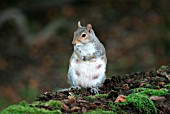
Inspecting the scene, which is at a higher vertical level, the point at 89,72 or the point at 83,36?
the point at 83,36

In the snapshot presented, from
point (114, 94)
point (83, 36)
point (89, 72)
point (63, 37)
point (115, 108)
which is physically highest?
point (63, 37)

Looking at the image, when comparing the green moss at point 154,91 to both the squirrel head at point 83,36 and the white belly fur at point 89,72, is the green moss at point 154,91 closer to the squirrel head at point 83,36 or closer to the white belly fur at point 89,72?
the white belly fur at point 89,72

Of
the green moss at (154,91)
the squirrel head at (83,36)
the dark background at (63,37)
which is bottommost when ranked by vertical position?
the green moss at (154,91)

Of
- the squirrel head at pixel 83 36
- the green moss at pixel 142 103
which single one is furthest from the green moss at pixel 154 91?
the squirrel head at pixel 83 36

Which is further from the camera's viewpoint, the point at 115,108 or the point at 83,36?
the point at 83,36

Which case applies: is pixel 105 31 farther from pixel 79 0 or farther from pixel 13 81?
pixel 13 81

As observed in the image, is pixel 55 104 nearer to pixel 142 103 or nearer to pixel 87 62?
pixel 142 103

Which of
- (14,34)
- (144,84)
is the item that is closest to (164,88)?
(144,84)

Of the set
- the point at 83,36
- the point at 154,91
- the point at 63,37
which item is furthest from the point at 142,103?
the point at 63,37
